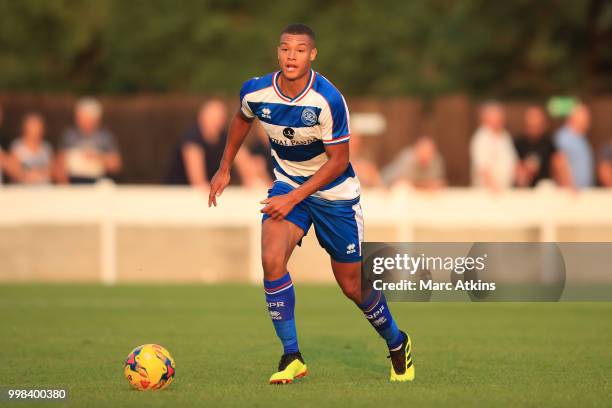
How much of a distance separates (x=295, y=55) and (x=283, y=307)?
5.57 feet

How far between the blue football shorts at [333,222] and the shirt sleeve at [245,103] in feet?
1.82

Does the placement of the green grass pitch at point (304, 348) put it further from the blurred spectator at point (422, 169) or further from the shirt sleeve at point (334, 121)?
the blurred spectator at point (422, 169)

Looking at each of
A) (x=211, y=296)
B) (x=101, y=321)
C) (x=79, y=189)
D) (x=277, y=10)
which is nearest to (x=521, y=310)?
(x=211, y=296)

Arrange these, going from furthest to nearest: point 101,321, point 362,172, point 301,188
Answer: point 362,172 → point 101,321 → point 301,188

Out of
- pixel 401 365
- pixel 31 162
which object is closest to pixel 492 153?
pixel 31 162

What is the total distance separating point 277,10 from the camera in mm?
32094

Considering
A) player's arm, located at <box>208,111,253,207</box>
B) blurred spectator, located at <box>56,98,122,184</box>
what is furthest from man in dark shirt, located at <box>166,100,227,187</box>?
player's arm, located at <box>208,111,253,207</box>

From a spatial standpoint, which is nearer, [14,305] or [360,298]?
[360,298]

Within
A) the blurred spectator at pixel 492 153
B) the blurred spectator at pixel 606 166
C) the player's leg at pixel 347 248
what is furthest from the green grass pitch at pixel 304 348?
the blurred spectator at pixel 606 166

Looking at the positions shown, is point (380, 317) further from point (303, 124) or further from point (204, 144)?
point (204, 144)

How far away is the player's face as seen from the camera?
30.0 ft

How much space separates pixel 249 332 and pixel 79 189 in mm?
6370

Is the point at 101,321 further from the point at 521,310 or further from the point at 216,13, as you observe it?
the point at 216,13

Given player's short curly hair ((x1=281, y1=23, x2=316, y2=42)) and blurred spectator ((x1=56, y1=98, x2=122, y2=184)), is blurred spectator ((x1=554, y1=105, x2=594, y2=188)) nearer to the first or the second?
blurred spectator ((x1=56, y1=98, x2=122, y2=184))
